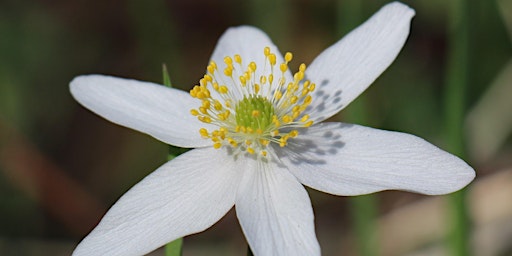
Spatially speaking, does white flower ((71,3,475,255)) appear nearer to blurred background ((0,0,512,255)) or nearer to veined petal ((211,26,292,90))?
veined petal ((211,26,292,90))

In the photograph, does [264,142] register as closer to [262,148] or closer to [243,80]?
[262,148]

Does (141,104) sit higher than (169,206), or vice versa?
(141,104)

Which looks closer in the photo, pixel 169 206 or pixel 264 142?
pixel 169 206

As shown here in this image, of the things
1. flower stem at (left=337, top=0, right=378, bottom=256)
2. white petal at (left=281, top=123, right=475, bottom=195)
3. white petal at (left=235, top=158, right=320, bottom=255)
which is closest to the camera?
white petal at (left=235, top=158, right=320, bottom=255)

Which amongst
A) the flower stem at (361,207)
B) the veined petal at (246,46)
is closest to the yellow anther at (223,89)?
the veined petal at (246,46)

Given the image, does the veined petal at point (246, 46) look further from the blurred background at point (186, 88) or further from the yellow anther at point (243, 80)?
the blurred background at point (186, 88)

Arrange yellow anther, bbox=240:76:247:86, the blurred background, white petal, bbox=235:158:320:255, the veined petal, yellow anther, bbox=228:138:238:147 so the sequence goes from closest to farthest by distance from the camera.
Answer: white petal, bbox=235:158:320:255
yellow anther, bbox=228:138:238:147
yellow anther, bbox=240:76:247:86
the veined petal
the blurred background

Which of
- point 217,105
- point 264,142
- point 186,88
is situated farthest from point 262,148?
point 186,88

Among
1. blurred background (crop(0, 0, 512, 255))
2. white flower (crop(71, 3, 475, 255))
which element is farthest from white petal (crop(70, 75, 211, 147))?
blurred background (crop(0, 0, 512, 255))
